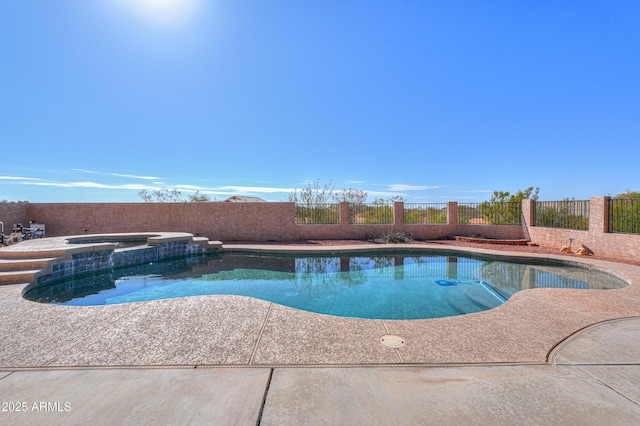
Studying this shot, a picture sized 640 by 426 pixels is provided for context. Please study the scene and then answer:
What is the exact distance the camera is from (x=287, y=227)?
13398mm

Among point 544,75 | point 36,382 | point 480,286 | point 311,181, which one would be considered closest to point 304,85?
point 311,181

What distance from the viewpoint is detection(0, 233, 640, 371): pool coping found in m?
2.66

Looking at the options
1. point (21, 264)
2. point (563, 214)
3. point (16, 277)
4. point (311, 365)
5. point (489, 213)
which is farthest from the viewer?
point (489, 213)

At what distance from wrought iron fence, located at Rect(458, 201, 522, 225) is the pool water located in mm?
4609

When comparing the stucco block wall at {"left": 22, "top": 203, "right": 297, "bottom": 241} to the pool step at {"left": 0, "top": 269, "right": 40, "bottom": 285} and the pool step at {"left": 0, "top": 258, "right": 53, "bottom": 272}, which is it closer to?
the pool step at {"left": 0, "top": 258, "right": 53, "bottom": 272}

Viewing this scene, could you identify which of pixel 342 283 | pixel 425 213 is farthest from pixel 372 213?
pixel 342 283

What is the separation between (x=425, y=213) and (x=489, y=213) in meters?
3.07

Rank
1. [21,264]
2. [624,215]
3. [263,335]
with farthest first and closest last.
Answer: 1. [624,215]
2. [21,264]
3. [263,335]

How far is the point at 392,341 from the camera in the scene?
3.08 metres

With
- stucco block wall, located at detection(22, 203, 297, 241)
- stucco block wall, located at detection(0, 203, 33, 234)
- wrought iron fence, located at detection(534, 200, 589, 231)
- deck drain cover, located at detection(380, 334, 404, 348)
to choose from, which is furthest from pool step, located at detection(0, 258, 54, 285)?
wrought iron fence, located at detection(534, 200, 589, 231)

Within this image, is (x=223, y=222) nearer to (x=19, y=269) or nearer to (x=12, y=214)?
(x=19, y=269)

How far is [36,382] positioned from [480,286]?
302 inches

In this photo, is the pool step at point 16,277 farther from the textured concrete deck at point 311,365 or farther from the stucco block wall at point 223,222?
the stucco block wall at point 223,222

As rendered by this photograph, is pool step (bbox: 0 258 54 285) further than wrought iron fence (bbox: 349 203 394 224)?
No
